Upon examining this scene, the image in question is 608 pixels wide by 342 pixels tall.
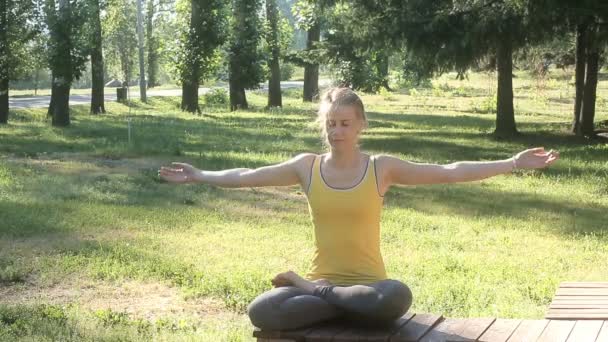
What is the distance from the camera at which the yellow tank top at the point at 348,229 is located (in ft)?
15.2

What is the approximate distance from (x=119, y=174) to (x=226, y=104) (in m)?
28.8

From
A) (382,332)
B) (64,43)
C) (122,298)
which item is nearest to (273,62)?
(64,43)

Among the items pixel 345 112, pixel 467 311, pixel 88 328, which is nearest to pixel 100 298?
pixel 88 328

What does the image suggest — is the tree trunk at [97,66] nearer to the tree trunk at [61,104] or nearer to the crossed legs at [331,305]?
the tree trunk at [61,104]

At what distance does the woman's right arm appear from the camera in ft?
16.1

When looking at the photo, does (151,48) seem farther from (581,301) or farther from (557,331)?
(557,331)

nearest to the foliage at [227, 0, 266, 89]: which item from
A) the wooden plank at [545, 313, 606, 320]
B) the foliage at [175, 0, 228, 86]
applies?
the foliage at [175, 0, 228, 86]

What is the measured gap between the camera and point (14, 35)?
26359mm

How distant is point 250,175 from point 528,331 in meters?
1.71

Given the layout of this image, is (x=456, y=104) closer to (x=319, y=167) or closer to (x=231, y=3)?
(x=231, y=3)

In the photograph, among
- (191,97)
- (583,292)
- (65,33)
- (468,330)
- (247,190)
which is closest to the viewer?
(468,330)

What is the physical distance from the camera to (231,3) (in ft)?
126

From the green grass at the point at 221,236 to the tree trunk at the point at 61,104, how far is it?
517cm

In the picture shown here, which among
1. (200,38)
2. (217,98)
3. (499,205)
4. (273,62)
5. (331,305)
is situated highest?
(200,38)
